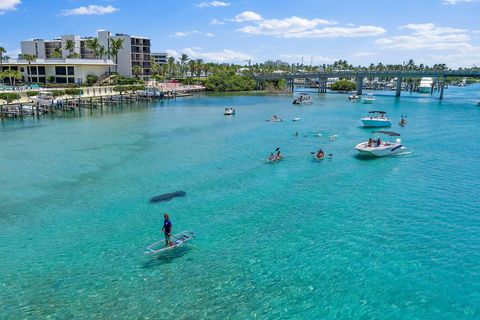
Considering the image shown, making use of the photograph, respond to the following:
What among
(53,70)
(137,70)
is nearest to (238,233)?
(53,70)


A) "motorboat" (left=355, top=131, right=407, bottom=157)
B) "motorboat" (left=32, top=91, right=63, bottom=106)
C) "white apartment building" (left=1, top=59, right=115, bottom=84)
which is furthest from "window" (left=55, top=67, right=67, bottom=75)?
"motorboat" (left=355, top=131, right=407, bottom=157)

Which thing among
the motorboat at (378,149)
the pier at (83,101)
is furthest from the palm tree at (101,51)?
the motorboat at (378,149)

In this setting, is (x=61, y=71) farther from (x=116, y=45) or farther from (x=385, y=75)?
(x=385, y=75)

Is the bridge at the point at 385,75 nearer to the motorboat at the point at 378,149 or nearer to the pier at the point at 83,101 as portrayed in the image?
the pier at the point at 83,101

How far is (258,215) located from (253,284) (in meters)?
9.53

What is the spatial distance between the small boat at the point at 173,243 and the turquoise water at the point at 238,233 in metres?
0.59

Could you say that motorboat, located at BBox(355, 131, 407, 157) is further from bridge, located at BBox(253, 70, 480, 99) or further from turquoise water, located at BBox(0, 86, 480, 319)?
bridge, located at BBox(253, 70, 480, 99)

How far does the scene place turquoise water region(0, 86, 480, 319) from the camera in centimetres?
1977

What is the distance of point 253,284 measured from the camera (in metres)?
21.1

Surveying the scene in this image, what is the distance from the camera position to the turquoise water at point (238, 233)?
19766 mm

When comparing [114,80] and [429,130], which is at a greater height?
[114,80]

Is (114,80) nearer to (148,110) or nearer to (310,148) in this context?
(148,110)

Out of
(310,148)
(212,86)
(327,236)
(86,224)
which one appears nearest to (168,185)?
(86,224)

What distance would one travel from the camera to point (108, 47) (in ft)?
491
